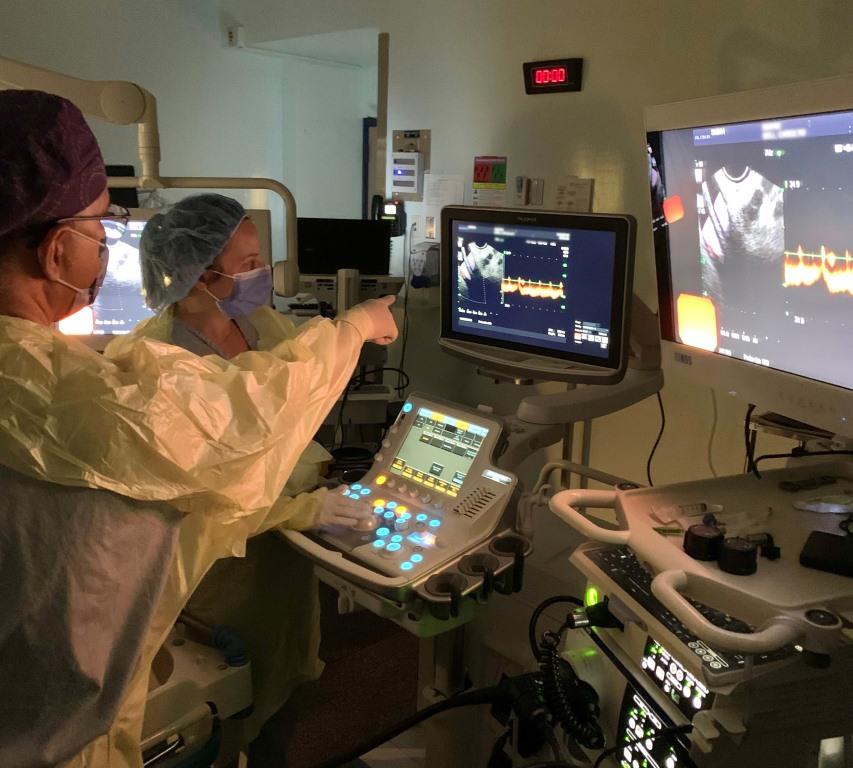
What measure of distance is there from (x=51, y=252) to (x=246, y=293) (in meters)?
0.72

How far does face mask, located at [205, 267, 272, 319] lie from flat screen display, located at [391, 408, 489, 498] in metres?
0.45

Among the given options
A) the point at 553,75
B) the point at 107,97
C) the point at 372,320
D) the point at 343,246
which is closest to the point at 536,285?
the point at 372,320

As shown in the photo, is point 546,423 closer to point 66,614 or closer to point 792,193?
point 792,193

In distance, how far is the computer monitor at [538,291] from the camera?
1411 mm

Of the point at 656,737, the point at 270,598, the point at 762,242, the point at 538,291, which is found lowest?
the point at 270,598

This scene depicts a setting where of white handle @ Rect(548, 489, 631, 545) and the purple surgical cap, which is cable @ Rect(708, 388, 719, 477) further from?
the purple surgical cap

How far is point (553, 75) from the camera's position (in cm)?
236

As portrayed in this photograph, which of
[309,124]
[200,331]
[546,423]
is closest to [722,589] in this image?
[546,423]

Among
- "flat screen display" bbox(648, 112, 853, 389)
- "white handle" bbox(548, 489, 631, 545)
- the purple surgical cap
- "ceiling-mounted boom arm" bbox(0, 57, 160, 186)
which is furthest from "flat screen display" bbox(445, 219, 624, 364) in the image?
the purple surgical cap

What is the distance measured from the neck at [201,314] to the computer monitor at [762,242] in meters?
0.95

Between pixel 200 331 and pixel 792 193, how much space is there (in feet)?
3.92

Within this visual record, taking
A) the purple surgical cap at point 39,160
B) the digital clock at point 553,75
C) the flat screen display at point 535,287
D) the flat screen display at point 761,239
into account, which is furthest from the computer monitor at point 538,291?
the digital clock at point 553,75

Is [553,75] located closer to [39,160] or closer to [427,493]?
[427,493]

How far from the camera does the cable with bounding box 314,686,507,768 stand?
1.34 meters
